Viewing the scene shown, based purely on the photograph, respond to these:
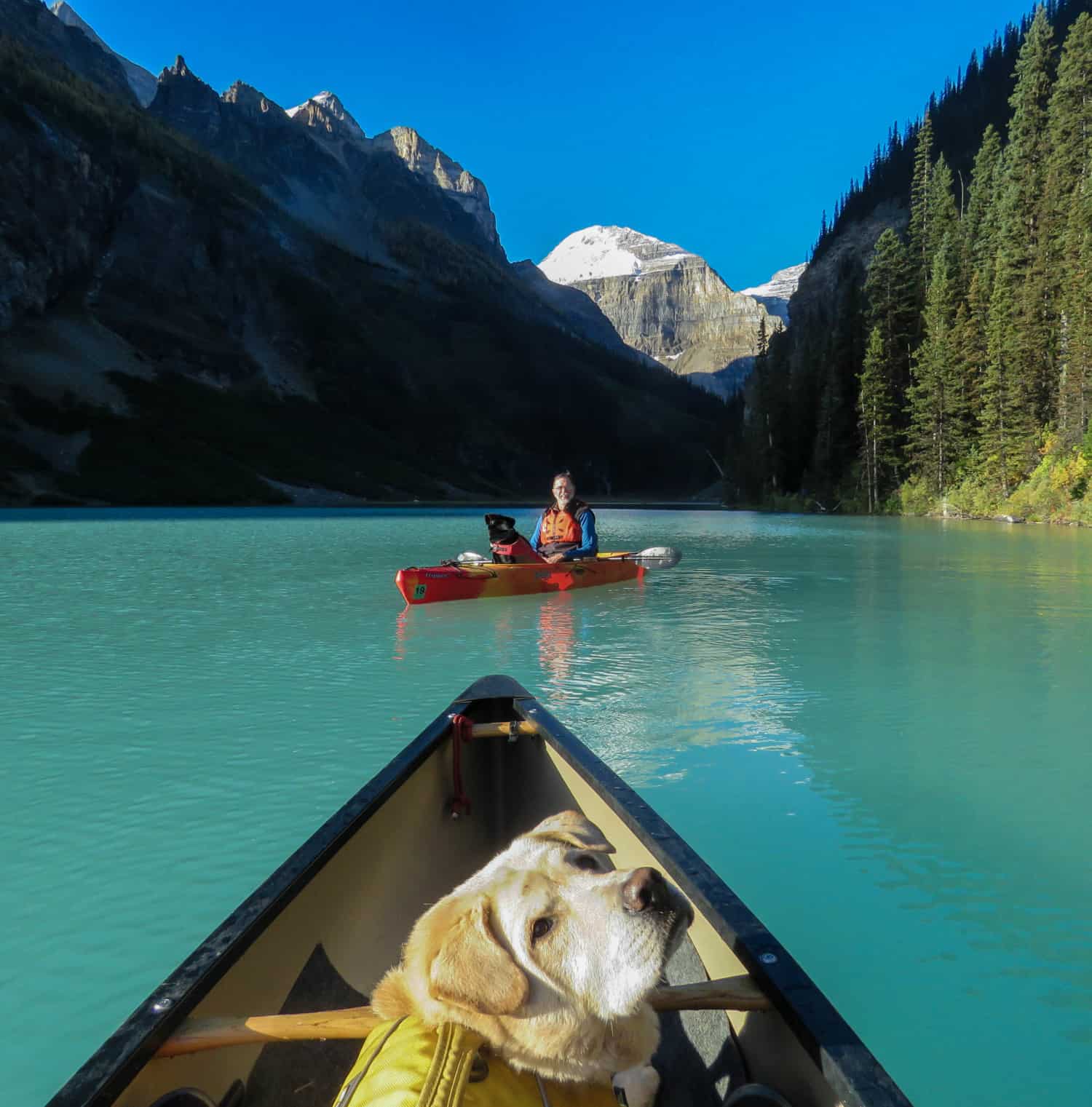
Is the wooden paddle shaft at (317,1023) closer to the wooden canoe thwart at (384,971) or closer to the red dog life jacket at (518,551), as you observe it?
the wooden canoe thwart at (384,971)

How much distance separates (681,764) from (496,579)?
28.5 ft

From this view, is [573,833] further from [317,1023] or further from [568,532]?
[568,532]

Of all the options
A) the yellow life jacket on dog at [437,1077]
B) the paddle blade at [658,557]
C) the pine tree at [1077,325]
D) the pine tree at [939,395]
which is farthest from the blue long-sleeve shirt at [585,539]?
the pine tree at [939,395]

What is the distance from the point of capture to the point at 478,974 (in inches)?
77.1

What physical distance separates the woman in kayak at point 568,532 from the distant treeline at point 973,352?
94.5 ft

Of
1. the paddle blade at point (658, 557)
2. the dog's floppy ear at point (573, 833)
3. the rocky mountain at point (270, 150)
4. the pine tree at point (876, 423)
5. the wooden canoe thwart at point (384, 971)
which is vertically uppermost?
the rocky mountain at point (270, 150)

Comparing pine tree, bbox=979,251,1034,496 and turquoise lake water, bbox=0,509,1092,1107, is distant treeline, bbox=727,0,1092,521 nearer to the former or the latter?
pine tree, bbox=979,251,1034,496

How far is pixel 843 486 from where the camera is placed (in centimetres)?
6259

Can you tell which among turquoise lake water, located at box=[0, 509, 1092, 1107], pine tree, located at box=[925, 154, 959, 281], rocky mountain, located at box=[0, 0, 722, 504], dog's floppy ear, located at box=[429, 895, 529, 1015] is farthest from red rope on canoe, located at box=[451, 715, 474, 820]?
rocky mountain, located at box=[0, 0, 722, 504]

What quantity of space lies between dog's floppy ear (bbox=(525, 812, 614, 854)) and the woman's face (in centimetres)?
1177

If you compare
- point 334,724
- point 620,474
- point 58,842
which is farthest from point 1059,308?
point 620,474

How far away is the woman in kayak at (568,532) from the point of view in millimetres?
15922

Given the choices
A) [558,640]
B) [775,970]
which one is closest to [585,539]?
[558,640]

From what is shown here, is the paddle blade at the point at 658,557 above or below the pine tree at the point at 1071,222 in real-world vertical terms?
below
